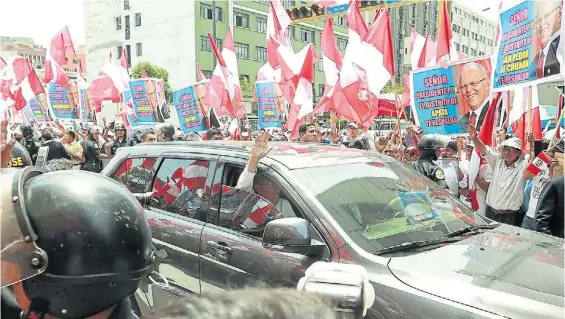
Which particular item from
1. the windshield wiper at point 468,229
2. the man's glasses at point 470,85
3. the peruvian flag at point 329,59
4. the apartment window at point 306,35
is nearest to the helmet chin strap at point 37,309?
the windshield wiper at point 468,229

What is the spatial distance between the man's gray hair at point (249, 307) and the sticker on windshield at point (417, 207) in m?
2.07

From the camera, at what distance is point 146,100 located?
13.1 metres

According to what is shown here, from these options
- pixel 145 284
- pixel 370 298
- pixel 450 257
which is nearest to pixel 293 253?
pixel 450 257

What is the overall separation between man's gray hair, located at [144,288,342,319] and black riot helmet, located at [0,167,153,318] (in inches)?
20.7

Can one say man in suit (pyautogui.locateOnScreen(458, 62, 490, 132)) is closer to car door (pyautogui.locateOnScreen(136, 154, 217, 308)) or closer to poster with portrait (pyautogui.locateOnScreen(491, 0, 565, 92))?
poster with portrait (pyautogui.locateOnScreen(491, 0, 565, 92))

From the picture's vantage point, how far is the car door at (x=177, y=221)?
10.4 ft

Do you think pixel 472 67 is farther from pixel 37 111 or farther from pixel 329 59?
pixel 37 111

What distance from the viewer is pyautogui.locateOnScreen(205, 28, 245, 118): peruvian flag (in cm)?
1202

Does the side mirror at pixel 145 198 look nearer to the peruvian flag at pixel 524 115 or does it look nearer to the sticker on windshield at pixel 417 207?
the sticker on windshield at pixel 417 207

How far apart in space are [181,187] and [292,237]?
1.39 metres

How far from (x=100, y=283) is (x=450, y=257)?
70.3 inches

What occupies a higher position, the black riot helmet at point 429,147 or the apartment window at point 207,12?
the apartment window at point 207,12

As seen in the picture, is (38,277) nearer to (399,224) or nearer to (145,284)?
(399,224)

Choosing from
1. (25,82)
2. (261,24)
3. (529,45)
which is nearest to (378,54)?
(529,45)
